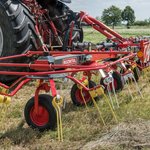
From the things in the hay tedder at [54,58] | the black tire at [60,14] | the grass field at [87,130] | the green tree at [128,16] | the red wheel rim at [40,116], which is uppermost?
the green tree at [128,16]

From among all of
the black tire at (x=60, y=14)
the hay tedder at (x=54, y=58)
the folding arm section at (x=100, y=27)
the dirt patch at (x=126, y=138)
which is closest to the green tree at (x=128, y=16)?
the black tire at (x=60, y=14)

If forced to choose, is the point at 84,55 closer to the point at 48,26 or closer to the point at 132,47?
the point at 132,47

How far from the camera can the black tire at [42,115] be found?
3.52 m

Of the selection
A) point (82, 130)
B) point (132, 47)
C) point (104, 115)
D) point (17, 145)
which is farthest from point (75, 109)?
point (132, 47)

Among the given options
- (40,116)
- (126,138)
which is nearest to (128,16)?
(40,116)

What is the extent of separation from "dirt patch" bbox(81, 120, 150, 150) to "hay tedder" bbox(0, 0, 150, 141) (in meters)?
0.41

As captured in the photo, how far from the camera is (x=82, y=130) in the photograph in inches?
140

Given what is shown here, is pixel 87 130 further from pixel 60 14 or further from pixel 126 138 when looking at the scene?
pixel 60 14

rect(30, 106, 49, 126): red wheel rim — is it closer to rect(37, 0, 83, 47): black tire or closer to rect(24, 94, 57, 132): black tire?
rect(24, 94, 57, 132): black tire

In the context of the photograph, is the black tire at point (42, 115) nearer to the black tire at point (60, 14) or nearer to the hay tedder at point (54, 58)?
the hay tedder at point (54, 58)

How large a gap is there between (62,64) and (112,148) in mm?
1215

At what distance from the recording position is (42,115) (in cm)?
362

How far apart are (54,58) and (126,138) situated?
116 centimetres

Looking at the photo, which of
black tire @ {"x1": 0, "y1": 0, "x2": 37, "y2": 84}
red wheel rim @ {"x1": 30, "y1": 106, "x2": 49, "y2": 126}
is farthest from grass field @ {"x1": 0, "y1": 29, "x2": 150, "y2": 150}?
black tire @ {"x1": 0, "y1": 0, "x2": 37, "y2": 84}
